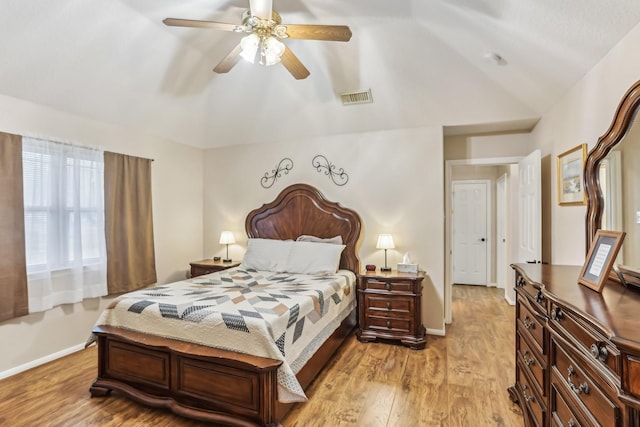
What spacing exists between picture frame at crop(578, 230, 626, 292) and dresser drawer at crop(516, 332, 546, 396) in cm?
47

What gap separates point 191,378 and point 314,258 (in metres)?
1.85

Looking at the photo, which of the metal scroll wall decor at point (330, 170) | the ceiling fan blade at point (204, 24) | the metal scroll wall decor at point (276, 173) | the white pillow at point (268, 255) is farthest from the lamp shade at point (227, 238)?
the ceiling fan blade at point (204, 24)

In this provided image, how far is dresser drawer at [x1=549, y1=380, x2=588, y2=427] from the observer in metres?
1.26

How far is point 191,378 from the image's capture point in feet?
6.95

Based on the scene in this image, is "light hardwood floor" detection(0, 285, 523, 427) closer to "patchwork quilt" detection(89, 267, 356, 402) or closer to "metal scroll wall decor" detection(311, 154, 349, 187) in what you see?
"patchwork quilt" detection(89, 267, 356, 402)

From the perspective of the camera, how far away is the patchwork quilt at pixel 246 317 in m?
1.99

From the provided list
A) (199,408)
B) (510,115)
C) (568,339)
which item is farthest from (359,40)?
(199,408)

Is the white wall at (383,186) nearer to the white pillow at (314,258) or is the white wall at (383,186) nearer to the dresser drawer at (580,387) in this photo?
the white pillow at (314,258)

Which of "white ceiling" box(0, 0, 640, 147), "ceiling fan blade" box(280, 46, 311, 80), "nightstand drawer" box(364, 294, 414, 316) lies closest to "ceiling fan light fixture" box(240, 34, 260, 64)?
"ceiling fan blade" box(280, 46, 311, 80)

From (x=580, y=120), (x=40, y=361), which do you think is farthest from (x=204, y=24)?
(x=40, y=361)

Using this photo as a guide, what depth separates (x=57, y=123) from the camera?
309 cm

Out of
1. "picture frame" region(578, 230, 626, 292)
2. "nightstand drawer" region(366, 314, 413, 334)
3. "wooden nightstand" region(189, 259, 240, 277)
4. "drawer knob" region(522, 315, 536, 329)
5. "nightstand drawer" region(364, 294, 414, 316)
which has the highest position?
"picture frame" region(578, 230, 626, 292)

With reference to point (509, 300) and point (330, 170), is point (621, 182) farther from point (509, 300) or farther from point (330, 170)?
point (509, 300)

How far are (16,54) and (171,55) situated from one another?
1.13 m
